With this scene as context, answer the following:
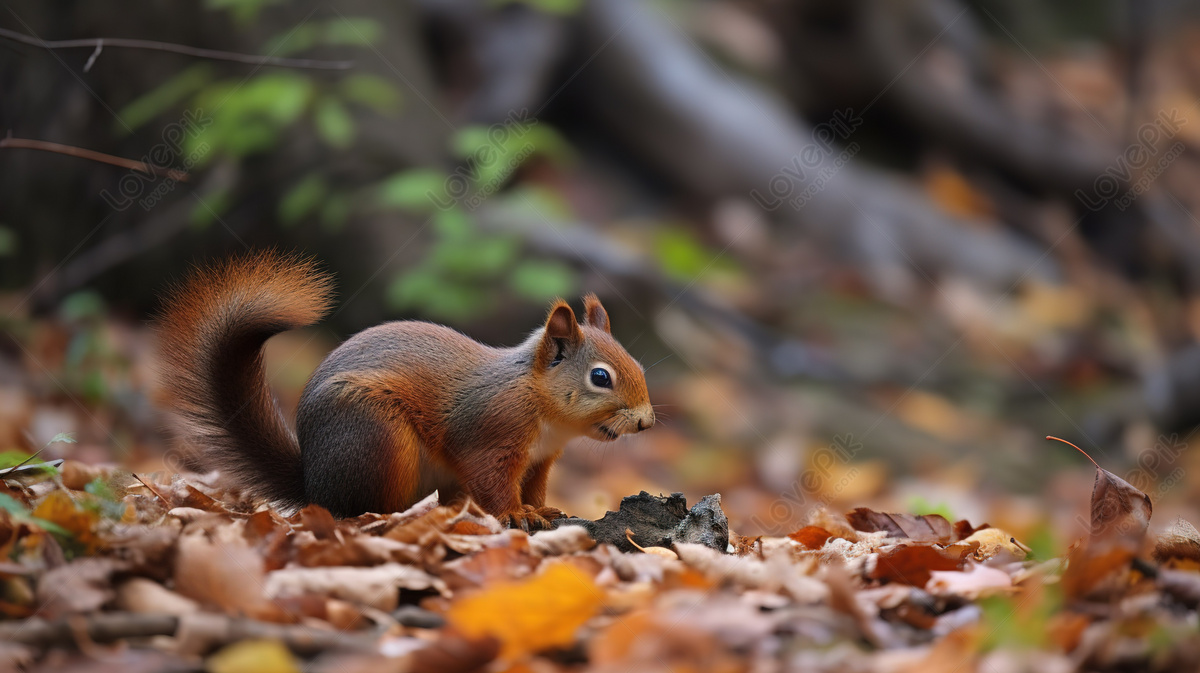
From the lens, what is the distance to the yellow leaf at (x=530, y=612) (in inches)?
55.9

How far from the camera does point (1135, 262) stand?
7570 millimetres

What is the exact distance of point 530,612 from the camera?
144cm

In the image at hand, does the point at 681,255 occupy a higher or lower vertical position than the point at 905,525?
higher

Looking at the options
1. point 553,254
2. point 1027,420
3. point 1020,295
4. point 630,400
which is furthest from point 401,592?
point 1020,295

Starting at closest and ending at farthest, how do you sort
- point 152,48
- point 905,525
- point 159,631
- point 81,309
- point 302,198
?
point 159,631
point 152,48
point 905,525
point 81,309
point 302,198

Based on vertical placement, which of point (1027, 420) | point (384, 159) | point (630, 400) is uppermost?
point (384, 159)

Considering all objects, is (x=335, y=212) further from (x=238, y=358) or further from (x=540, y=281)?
(x=238, y=358)

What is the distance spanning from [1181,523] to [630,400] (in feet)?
4.45

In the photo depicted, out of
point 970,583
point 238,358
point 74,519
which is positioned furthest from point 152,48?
point 970,583

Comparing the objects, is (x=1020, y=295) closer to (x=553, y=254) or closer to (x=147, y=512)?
(x=553, y=254)

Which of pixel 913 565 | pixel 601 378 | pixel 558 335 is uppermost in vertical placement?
pixel 558 335

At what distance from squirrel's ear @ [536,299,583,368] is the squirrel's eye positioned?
110 mm

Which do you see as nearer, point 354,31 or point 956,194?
point 354,31

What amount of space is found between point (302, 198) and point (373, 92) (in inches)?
29.7
